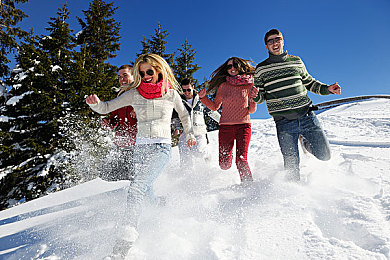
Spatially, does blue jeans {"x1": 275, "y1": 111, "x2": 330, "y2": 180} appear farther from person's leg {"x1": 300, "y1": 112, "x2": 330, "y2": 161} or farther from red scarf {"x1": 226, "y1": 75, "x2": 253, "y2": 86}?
red scarf {"x1": 226, "y1": 75, "x2": 253, "y2": 86}

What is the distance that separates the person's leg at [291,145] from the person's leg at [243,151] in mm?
463

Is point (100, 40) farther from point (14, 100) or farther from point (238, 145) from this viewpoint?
point (238, 145)

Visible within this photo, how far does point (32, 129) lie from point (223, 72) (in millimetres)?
9738

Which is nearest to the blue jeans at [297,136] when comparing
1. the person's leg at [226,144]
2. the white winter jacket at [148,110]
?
the person's leg at [226,144]

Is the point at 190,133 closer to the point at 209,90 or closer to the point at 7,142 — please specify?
the point at 209,90

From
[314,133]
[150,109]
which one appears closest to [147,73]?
[150,109]

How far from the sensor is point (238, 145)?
2.95m

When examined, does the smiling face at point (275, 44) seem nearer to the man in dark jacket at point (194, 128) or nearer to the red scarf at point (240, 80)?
the red scarf at point (240, 80)

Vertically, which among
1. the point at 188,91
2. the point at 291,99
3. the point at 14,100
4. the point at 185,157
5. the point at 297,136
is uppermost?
the point at 14,100

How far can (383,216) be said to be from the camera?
5.80 feet

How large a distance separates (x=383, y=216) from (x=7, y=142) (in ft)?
39.6

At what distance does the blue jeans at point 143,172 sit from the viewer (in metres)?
1.74

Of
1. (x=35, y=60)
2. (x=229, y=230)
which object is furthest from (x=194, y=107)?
(x=35, y=60)

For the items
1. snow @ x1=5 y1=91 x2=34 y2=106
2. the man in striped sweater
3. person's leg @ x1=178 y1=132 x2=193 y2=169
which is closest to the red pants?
the man in striped sweater
